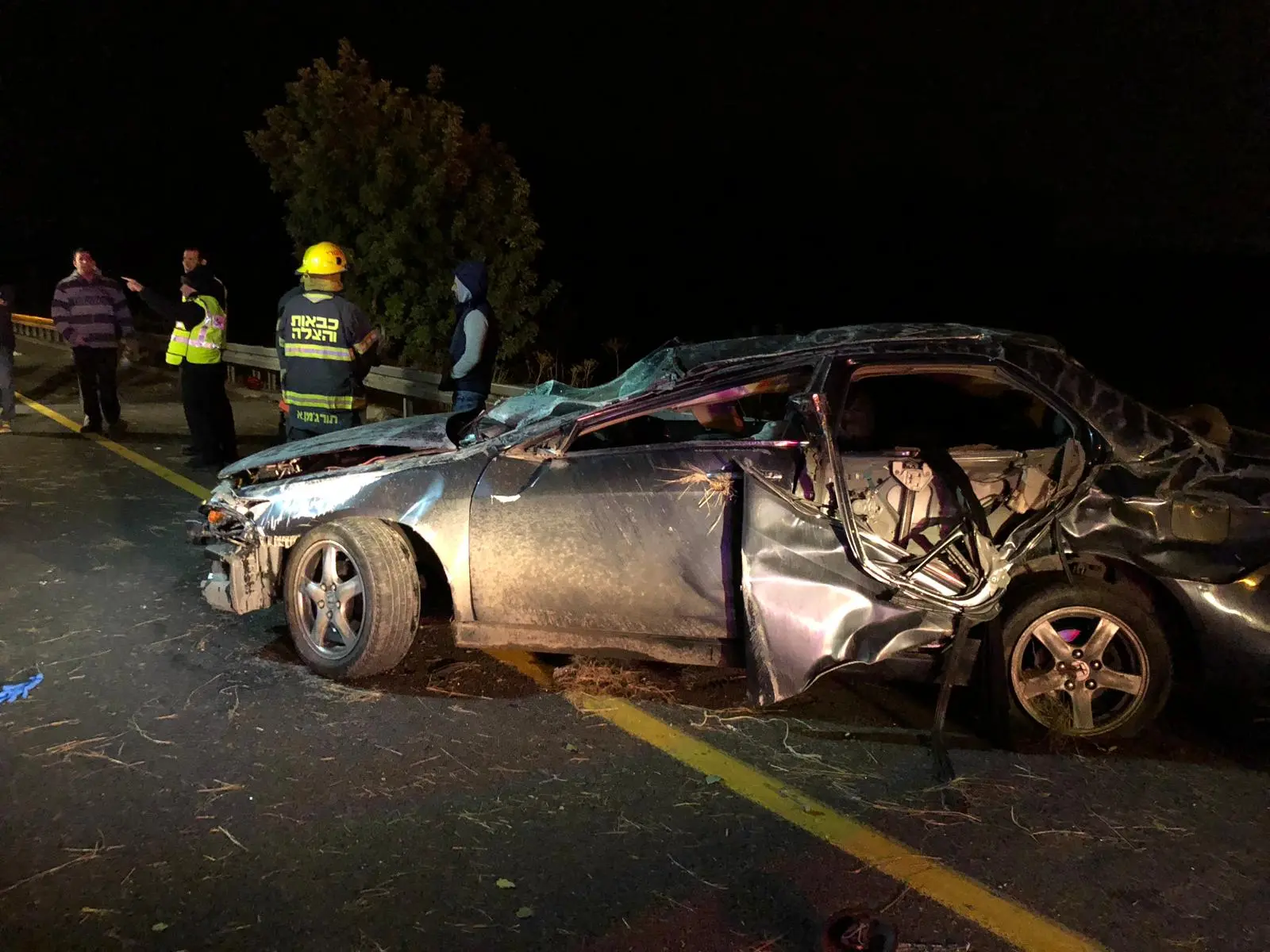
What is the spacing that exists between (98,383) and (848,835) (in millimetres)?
9982

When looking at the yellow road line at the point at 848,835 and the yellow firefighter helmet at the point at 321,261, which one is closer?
the yellow road line at the point at 848,835

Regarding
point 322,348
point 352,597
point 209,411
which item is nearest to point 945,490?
point 352,597

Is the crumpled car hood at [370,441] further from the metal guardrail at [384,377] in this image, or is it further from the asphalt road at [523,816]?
the metal guardrail at [384,377]

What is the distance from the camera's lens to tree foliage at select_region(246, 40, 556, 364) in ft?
49.1

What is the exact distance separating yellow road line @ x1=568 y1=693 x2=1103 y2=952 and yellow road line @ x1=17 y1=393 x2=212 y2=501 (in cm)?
385

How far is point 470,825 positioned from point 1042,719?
2168 millimetres

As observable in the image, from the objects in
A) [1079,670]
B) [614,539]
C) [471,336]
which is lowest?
[1079,670]

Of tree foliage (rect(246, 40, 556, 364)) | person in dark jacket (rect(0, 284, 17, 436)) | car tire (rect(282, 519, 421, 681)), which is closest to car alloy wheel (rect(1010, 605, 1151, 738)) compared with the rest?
car tire (rect(282, 519, 421, 681))

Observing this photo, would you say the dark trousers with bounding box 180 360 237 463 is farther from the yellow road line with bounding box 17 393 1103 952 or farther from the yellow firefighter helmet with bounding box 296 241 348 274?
the yellow road line with bounding box 17 393 1103 952

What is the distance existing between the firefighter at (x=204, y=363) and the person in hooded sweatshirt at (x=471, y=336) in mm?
2766

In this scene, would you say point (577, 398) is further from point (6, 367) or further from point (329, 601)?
point (6, 367)

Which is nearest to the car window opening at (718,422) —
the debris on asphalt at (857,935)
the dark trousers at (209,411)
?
the debris on asphalt at (857,935)

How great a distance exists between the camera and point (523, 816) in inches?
133

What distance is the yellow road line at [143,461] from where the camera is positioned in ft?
26.6
